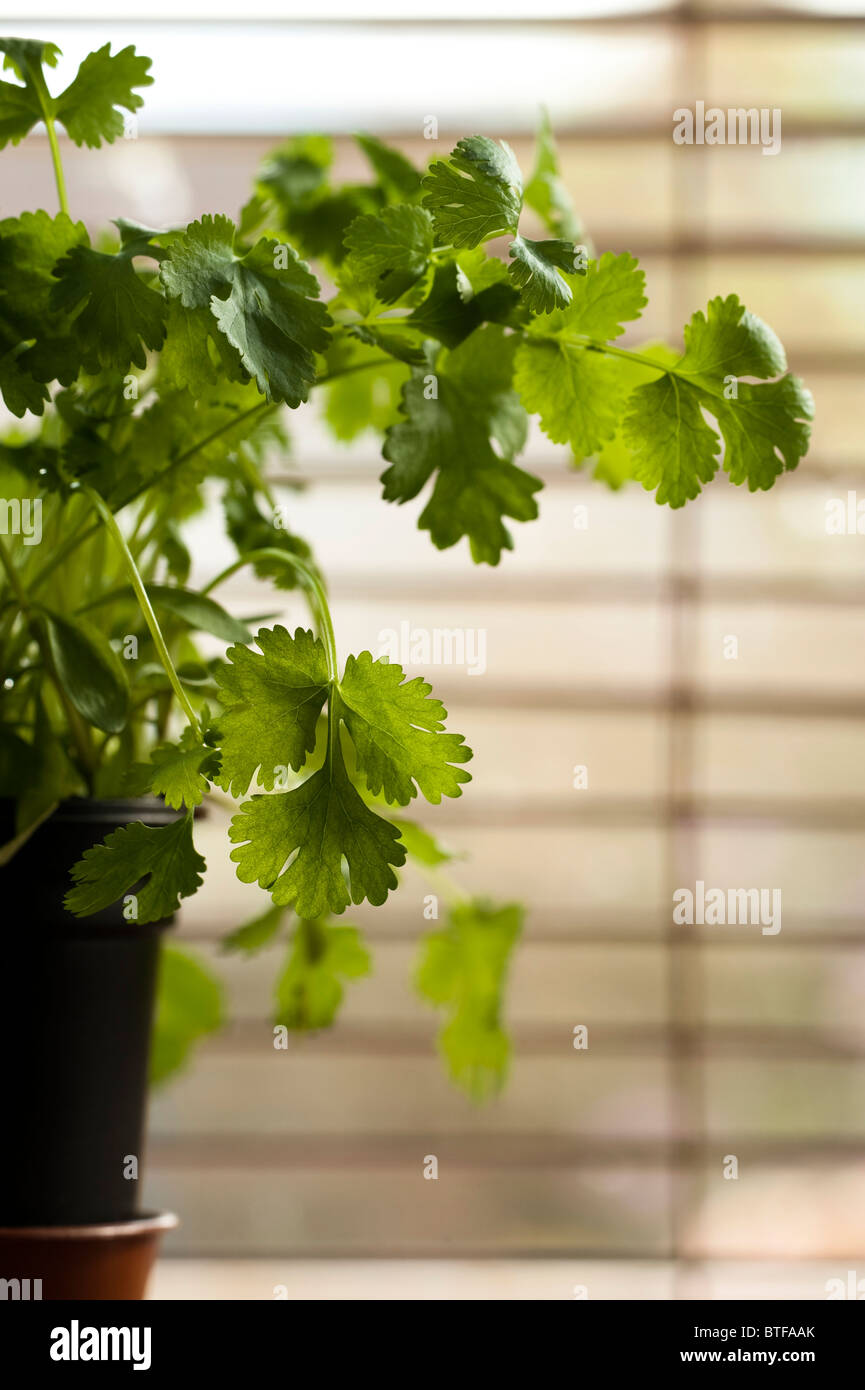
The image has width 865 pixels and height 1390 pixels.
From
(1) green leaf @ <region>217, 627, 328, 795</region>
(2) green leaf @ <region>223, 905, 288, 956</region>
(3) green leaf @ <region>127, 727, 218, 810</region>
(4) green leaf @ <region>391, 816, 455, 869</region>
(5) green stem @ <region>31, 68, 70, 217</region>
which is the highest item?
(5) green stem @ <region>31, 68, 70, 217</region>

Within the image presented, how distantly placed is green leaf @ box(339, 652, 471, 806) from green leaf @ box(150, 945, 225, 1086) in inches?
19.7

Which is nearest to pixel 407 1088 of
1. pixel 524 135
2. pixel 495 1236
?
pixel 495 1236

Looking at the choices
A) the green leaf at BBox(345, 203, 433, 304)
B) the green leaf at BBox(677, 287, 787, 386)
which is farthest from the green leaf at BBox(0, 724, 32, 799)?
the green leaf at BBox(677, 287, 787, 386)

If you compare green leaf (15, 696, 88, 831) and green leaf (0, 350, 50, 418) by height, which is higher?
green leaf (0, 350, 50, 418)

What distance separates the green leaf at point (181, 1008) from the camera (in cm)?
99

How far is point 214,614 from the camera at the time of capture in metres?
0.71

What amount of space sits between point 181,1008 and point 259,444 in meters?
0.50

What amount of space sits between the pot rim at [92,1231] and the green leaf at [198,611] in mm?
387

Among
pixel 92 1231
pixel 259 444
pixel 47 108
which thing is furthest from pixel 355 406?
pixel 92 1231

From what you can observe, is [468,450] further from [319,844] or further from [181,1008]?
[181,1008]

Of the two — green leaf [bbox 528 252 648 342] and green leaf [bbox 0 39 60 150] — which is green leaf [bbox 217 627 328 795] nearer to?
green leaf [bbox 528 252 648 342]

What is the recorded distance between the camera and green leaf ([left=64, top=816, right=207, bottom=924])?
565 millimetres

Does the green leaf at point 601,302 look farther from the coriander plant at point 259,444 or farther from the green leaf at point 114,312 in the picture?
the green leaf at point 114,312

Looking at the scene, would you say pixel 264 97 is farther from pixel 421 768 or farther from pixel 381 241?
pixel 421 768
